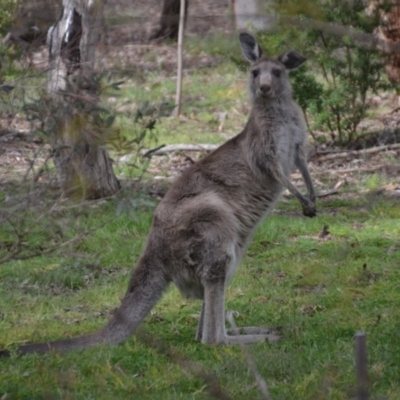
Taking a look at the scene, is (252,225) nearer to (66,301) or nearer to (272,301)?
(272,301)

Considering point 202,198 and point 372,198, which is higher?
point 372,198

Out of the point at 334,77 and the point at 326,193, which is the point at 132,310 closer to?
the point at 326,193

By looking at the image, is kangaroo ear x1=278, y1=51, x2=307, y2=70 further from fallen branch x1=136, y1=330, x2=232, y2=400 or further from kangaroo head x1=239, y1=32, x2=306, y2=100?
fallen branch x1=136, y1=330, x2=232, y2=400

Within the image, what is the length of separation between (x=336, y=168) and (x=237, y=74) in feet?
16.5

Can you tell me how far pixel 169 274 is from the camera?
191 inches

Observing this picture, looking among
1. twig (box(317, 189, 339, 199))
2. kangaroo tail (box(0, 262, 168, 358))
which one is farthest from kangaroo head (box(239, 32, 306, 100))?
twig (box(317, 189, 339, 199))

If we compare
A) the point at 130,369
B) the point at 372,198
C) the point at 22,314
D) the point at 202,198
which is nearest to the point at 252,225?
the point at 202,198

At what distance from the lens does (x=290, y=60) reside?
612cm

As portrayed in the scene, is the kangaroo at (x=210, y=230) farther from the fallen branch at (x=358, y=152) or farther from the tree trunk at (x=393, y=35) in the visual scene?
the fallen branch at (x=358, y=152)

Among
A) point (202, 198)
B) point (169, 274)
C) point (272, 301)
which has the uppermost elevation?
point (202, 198)

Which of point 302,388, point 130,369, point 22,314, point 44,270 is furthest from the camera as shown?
point 44,270

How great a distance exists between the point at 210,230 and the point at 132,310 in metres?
0.61

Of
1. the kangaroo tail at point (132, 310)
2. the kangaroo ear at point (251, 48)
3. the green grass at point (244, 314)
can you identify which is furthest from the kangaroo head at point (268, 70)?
the kangaroo tail at point (132, 310)

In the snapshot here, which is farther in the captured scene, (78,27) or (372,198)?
(78,27)
